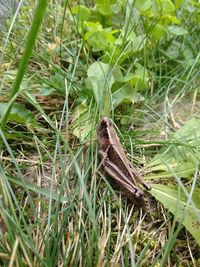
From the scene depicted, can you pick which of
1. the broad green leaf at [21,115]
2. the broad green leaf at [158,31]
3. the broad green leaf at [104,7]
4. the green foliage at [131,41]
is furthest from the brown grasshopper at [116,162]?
the broad green leaf at [104,7]

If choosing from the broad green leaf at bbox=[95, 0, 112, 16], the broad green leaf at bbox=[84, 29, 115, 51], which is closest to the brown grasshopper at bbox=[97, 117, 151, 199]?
the broad green leaf at bbox=[84, 29, 115, 51]

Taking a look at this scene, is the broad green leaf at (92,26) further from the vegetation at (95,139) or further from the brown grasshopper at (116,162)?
the brown grasshopper at (116,162)

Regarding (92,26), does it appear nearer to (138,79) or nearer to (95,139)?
(138,79)

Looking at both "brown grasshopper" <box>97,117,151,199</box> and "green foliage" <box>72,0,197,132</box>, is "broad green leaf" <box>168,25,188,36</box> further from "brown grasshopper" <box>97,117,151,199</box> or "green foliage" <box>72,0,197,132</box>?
"brown grasshopper" <box>97,117,151,199</box>

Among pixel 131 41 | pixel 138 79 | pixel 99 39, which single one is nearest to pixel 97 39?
pixel 99 39

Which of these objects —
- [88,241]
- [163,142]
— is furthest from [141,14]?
[88,241]

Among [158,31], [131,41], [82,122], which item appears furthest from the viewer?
[158,31]

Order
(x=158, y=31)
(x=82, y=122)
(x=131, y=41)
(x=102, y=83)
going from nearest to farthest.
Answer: (x=82, y=122)
(x=102, y=83)
(x=131, y=41)
(x=158, y=31)

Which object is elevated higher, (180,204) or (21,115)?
(21,115)
